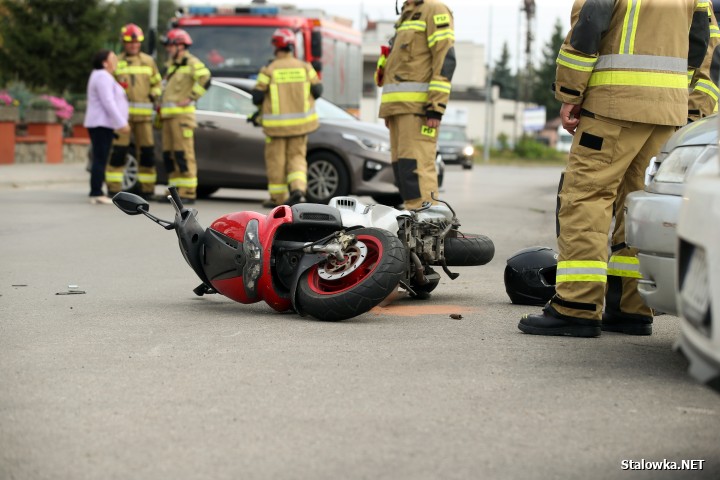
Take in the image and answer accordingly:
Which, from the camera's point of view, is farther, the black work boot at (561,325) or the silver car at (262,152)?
the silver car at (262,152)

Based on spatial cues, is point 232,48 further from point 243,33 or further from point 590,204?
point 590,204

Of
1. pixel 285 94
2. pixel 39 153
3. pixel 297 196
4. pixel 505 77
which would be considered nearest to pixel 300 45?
pixel 285 94

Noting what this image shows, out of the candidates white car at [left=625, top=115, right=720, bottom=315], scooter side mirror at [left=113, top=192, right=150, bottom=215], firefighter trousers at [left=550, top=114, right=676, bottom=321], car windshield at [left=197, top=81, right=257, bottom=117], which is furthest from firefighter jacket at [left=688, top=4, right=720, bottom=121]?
car windshield at [left=197, top=81, right=257, bottom=117]

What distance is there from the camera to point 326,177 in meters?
16.0

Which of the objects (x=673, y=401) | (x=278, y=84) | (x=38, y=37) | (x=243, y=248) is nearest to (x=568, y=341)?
(x=673, y=401)

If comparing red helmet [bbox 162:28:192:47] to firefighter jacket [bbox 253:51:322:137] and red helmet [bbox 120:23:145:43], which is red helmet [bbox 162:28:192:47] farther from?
firefighter jacket [bbox 253:51:322:137]

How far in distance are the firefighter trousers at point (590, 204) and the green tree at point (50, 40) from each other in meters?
30.4

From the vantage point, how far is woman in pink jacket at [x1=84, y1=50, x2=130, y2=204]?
1539 centimetres

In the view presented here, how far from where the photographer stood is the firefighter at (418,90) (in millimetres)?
9500

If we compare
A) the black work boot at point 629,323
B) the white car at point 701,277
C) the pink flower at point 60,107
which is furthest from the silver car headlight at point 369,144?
the white car at point 701,277

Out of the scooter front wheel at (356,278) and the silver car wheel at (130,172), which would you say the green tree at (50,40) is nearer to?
the silver car wheel at (130,172)

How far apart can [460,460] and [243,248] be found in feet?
9.86

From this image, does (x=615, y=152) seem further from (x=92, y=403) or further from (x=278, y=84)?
(x=278, y=84)

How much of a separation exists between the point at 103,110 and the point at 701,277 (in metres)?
12.8
